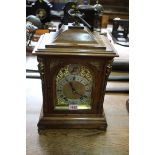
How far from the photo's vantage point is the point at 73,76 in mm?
862

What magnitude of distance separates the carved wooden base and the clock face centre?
7 centimetres

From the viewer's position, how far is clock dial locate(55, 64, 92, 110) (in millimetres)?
854

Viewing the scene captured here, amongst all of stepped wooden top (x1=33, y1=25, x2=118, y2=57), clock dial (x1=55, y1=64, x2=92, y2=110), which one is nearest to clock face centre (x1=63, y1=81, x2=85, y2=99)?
clock dial (x1=55, y1=64, x2=92, y2=110)

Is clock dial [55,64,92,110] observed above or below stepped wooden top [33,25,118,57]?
below

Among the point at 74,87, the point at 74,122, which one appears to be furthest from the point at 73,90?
the point at 74,122

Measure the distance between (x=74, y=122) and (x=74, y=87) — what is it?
124 millimetres

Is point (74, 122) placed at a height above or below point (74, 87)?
below

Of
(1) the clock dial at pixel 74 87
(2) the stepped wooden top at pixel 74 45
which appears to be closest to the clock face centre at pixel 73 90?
(1) the clock dial at pixel 74 87

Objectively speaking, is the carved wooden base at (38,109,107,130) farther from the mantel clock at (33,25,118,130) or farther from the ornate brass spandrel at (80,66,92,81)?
the ornate brass spandrel at (80,66,92,81)

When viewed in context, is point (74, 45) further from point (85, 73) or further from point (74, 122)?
point (74, 122)

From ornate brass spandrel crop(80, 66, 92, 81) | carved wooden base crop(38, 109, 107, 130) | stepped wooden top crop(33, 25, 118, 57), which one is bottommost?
carved wooden base crop(38, 109, 107, 130)

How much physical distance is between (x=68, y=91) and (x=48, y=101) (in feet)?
0.25

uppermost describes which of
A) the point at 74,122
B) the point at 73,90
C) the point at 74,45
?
the point at 74,45

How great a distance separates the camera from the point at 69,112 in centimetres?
90
